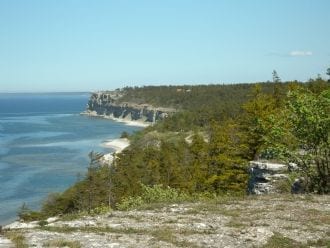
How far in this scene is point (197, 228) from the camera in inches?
680

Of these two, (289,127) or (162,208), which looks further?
(289,127)

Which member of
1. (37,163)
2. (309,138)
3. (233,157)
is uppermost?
(309,138)

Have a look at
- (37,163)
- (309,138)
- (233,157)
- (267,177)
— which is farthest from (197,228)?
(37,163)

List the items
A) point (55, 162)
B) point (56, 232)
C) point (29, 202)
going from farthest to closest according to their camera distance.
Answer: point (55, 162) → point (29, 202) → point (56, 232)

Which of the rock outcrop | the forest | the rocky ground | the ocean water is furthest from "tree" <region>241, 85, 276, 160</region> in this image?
the ocean water

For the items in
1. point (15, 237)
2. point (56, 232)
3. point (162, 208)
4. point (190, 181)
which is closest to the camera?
point (15, 237)

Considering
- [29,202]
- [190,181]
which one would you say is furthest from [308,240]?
[29,202]

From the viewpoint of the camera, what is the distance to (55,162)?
108m

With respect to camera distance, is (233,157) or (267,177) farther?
(233,157)

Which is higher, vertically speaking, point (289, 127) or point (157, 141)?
Answer: point (289, 127)

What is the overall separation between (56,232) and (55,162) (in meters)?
94.1

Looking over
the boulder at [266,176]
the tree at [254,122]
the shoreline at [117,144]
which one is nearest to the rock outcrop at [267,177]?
the boulder at [266,176]

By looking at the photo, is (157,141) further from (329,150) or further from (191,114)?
(329,150)

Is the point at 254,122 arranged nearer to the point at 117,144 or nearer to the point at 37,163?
the point at 37,163
